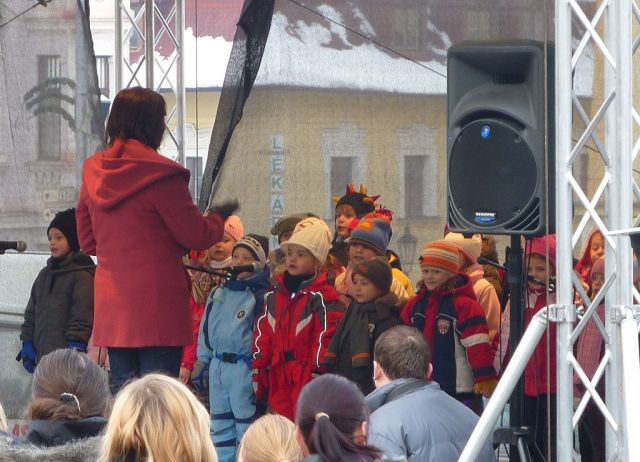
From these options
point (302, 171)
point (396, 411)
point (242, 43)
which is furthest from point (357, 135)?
point (396, 411)

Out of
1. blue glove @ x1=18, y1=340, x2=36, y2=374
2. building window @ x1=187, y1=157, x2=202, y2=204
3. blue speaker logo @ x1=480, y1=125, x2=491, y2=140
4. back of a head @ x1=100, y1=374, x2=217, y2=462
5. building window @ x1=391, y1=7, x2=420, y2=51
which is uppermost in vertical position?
building window @ x1=391, y1=7, x2=420, y2=51

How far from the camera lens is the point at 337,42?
6.11m

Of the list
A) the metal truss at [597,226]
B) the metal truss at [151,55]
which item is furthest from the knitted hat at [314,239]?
the metal truss at [151,55]

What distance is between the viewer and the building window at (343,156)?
19.9 feet

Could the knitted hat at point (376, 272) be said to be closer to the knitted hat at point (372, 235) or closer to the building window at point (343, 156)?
the knitted hat at point (372, 235)

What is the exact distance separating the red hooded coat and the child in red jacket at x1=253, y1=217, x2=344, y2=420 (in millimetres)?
585

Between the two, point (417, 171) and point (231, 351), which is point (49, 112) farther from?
point (417, 171)

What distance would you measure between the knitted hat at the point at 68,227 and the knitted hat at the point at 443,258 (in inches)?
69.1

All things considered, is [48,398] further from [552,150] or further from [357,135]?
[357,135]

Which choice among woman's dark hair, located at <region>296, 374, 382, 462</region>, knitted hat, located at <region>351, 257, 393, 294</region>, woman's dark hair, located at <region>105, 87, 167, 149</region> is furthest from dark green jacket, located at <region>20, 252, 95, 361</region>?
woman's dark hair, located at <region>296, 374, 382, 462</region>

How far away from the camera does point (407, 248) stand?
6047 mm

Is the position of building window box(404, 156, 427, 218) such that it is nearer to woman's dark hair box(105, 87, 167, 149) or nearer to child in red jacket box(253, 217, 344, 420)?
child in red jacket box(253, 217, 344, 420)

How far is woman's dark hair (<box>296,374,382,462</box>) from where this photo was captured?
306cm

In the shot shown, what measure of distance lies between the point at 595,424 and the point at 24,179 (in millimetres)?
3169
